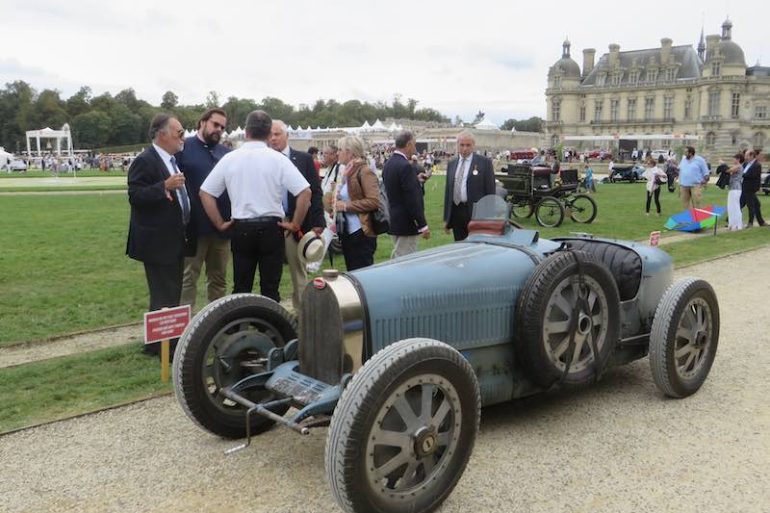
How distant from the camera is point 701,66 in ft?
332

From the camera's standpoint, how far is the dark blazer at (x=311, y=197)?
18.8 ft

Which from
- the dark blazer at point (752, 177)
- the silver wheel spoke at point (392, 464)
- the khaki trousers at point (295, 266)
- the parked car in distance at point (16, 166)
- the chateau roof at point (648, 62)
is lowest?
the silver wheel spoke at point (392, 464)

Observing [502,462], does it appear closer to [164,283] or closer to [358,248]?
[164,283]

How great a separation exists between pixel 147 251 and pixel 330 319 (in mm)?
2234

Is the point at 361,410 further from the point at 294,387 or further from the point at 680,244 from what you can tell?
the point at 680,244

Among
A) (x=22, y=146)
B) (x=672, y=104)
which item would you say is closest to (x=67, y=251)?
(x=672, y=104)

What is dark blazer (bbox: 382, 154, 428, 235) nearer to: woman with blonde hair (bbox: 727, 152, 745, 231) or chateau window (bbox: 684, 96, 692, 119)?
woman with blonde hair (bbox: 727, 152, 745, 231)

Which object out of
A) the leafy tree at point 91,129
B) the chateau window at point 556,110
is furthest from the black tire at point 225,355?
the chateau window at point 556,110

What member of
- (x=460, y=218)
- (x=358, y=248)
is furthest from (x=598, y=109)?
(x=358, y=248)

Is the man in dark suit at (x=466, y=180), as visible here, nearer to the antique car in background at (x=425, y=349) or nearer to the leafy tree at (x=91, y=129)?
the antique car in background at (x=425, y=349)

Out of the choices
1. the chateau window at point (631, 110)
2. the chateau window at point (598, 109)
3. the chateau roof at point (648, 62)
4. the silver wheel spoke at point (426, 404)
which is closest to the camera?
the silver wheel spoke at point (426, 404)

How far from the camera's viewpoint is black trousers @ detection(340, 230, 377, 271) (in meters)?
6.54

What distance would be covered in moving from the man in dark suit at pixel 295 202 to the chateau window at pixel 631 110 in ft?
357

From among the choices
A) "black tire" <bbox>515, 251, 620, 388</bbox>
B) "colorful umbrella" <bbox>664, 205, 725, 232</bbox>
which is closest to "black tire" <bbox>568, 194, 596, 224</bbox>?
"colorful umbrella" <bbox>664, 205, 725, 232</bbox>
